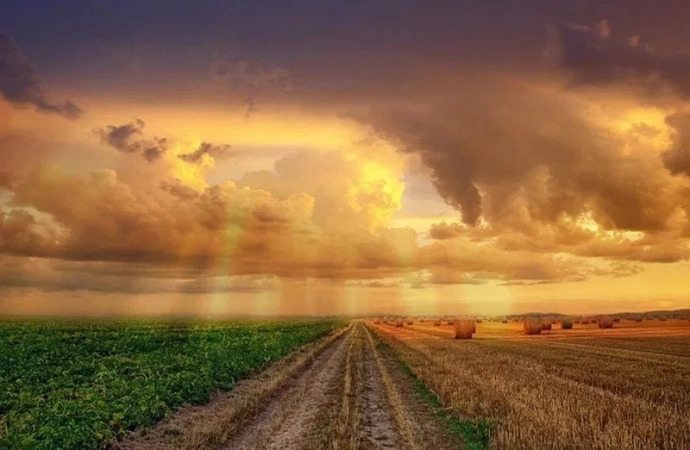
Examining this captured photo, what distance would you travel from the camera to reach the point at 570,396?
21.0 meters

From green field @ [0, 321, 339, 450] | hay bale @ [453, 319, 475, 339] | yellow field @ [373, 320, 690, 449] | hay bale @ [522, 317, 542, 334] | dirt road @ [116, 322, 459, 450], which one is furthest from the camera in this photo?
hay bale @ [522, 317, 542, 334]

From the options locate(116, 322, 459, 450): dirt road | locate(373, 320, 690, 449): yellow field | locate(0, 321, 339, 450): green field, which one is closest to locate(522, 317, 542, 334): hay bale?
locate(373, 320, 690, 449): yellow field

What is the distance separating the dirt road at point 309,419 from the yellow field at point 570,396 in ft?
5.83

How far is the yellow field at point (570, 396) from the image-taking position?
49.8 feet

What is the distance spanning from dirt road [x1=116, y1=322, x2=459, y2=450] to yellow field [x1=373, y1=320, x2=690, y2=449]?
1.78 m

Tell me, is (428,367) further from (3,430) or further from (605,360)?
(3,430)

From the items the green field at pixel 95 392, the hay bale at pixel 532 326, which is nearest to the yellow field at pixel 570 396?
the green field at pixel 95 392

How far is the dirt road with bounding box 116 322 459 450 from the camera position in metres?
A: 16.4

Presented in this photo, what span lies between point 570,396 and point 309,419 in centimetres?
933

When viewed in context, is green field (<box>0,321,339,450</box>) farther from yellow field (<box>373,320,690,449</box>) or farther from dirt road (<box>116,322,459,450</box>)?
yellow field (<box>373,320,690,449</box>)

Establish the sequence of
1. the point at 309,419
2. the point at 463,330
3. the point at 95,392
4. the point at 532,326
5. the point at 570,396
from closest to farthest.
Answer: the point at 309,419, the point at 570,396, the point at 95,392, the point at 463,330, the point at 532,326

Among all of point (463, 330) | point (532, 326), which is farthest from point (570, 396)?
point (532, 326)

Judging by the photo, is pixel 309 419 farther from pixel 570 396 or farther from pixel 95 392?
pixel 570 396

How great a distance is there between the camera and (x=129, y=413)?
1830 cm
